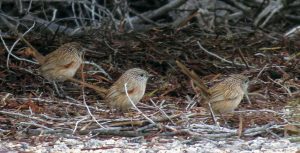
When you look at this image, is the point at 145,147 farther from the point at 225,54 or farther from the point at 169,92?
the point at 225,54

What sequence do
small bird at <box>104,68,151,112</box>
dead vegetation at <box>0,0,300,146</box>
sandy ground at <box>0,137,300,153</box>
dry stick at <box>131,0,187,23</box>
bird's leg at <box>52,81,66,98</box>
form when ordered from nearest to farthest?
sandy ground at <box>0,137,300,153</box>, dead vegetation at <box>0,0,300,146</box>, small bird at <box>104,68,151,112</box>, bird's leg at <box>52,81,66,98</box>, dry stick at <box>131,0,187,23</box>

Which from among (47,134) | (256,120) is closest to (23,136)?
(47,134)

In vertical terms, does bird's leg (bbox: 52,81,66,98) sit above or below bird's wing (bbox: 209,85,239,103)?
below

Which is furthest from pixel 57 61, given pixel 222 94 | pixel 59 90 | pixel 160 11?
pixel 160 11

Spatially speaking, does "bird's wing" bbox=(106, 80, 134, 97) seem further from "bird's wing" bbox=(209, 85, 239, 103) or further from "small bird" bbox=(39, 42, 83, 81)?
"small bird" bbox=(39, 42, 83, 81)

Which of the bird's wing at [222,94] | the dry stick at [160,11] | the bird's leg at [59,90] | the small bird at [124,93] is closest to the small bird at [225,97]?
the bird's wing at [222,94]

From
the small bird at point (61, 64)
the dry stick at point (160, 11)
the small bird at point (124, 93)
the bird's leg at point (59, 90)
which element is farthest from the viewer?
the dry stick at point (160, 11)

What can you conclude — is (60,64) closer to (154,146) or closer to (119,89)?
(119,89)

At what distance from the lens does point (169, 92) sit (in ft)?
35.3

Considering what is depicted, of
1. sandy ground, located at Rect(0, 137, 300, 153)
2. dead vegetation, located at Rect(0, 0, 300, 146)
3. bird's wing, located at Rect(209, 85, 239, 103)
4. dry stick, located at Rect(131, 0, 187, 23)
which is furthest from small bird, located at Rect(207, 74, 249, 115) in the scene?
dry stick, located at Rect(131, 0, 187, 23)

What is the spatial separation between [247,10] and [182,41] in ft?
7.07

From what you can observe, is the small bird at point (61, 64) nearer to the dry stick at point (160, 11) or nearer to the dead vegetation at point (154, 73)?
the dead vegetation at point (154, 73)

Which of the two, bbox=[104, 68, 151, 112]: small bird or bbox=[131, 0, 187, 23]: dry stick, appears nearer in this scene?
bbox=[104, 68, 151, 112]: small bird

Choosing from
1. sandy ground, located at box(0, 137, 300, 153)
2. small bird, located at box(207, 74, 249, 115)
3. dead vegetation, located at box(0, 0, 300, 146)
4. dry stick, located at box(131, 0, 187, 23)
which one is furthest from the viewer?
dry stick, located at box(131, 0, 187, 23)
